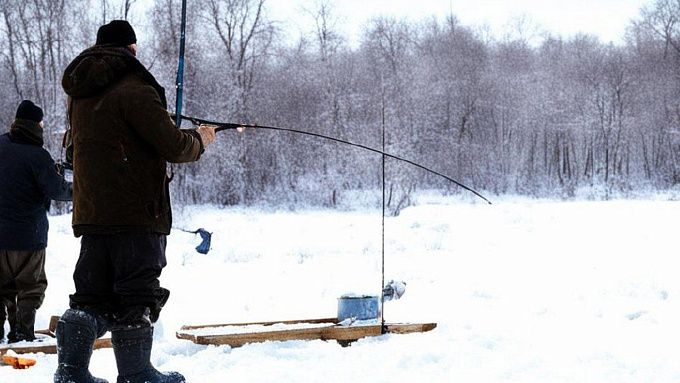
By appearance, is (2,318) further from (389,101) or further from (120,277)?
(389,101)

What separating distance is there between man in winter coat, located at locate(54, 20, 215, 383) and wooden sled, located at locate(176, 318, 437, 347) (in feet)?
4.70

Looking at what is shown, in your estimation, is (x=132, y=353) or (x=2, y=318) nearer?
(x=132, y=353)

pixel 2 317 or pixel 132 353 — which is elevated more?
pixel 132 353

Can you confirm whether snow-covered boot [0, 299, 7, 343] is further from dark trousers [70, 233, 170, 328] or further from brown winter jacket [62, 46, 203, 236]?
brown winter jacket [62, 46, 203, 236]

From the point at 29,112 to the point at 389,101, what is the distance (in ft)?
96.5

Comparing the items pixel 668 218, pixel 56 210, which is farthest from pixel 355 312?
pixel 56 210

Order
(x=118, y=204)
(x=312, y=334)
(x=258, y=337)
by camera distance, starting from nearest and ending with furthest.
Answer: (x=118, y=204) → (x=258, y=337) → (x=312, y=334)

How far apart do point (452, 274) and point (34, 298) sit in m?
4.98

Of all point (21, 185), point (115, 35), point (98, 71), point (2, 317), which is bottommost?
point (2, 317)

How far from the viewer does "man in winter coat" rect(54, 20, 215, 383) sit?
3043 mm

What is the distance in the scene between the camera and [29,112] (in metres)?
5.06

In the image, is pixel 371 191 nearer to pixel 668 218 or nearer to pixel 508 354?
pixel 668 218

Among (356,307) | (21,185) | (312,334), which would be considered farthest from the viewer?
(356,307)

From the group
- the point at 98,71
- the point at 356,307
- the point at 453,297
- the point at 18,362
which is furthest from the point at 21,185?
the point at 453,297
